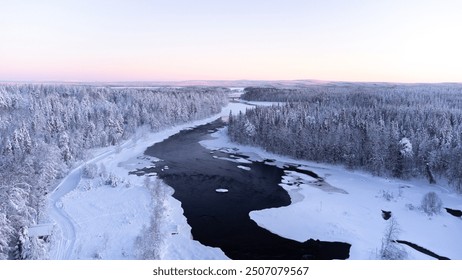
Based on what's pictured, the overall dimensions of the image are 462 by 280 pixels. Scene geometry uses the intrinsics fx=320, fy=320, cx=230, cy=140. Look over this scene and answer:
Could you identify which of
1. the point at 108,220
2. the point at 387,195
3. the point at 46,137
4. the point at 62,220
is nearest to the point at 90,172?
the point at 62,220

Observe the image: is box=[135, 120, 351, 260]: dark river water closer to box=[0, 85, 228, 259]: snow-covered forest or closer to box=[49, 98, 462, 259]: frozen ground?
box=[49, 98, 462, 259]: frozen ground

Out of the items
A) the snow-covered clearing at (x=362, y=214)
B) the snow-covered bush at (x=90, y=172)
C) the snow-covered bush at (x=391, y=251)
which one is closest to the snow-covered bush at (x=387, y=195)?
the snow-covered clearing at (x=362, y=214)

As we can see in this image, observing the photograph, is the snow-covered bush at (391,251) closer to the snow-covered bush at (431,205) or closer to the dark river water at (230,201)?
the dark river water at (230,201)

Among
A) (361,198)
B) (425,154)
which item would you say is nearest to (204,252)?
(361,198)

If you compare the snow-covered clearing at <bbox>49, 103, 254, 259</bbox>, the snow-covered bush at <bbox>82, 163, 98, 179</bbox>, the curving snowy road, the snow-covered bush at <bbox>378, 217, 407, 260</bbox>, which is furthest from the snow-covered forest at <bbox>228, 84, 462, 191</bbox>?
the curving snowy road

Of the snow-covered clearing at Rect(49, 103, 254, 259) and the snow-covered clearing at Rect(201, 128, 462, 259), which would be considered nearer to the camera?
the snow-covered clearing at Rect(49, 103, 254, 259)

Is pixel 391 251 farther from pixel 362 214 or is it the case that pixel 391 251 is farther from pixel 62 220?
pixel 62 220
